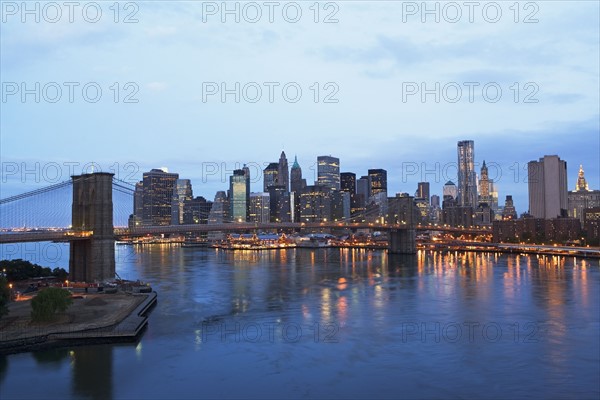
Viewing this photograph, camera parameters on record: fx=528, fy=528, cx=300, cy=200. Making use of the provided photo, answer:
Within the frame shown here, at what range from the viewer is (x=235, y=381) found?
58.8 ft

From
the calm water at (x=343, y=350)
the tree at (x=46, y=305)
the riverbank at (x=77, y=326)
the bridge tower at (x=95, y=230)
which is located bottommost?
the calm water at (x=343, y=350)

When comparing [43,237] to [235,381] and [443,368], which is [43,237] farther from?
[443,368]

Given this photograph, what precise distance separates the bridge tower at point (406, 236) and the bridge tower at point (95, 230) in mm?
53075

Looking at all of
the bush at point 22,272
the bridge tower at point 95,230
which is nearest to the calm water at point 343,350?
the bridge tower at point 95,230

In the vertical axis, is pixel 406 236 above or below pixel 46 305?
above

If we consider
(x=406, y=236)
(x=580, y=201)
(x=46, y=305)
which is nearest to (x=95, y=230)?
(x=46, y=305)

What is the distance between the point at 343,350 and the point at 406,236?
61.9m

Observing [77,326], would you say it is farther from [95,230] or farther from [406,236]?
[406,236]

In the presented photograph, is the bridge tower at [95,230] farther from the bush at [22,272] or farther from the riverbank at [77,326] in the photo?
the riverbank at [77,326]

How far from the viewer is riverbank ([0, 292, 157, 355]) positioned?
67.9ft

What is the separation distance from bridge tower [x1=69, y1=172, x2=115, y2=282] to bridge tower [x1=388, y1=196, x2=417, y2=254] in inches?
2090

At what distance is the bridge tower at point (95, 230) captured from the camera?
35094 mm

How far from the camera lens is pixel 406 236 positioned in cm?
8144

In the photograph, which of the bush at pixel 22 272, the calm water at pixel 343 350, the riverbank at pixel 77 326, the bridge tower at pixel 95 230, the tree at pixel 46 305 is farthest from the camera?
the bush at pixel 22 272
